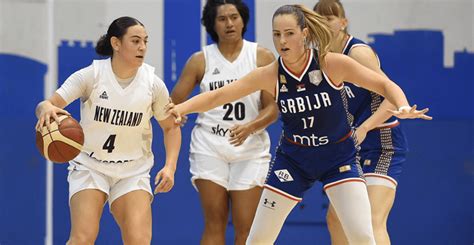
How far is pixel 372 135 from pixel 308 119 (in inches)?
33.6

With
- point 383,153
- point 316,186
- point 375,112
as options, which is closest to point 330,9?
point 375,112

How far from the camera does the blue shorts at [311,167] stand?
5.34m

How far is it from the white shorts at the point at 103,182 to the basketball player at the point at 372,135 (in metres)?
1.40

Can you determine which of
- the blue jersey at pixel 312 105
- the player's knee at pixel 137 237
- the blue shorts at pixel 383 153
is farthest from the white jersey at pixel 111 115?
the blue shorts at pixel 383 153

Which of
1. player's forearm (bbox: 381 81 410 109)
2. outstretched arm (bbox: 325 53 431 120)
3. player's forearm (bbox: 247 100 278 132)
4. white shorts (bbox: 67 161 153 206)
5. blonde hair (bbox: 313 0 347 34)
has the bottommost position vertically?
white shorts (bbox: 67 161 153 206)

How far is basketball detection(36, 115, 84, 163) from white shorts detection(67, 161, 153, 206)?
0.29 m

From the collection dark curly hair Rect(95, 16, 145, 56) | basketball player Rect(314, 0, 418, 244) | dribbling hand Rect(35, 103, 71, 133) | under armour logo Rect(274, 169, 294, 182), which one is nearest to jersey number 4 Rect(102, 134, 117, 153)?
dribbling hand Rect(35, 103, 71, 133)

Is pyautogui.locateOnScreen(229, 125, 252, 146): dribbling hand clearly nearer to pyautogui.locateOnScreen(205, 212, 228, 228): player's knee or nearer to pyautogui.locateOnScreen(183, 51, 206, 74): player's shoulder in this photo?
pyautogui.locateOnScreen(205, 212, 228, 228): player's knee

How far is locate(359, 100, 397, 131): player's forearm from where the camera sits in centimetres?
568

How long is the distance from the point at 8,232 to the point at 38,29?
189 cm

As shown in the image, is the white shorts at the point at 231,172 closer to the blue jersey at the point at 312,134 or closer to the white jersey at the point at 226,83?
the white jersey at the point at 226,83

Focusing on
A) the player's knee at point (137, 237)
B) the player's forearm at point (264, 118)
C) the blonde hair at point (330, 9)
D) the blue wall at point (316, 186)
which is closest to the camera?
the player's knee at point (137, 237)

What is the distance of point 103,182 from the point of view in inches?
225

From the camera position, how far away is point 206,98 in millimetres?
5477
